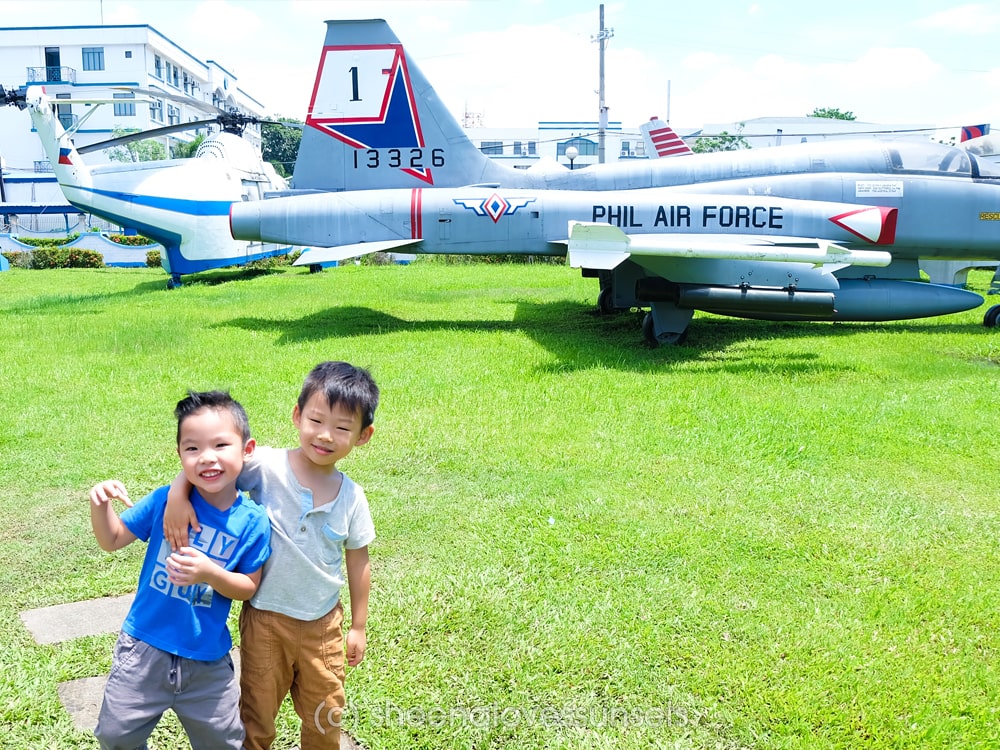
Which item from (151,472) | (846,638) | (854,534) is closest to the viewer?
(846,638)

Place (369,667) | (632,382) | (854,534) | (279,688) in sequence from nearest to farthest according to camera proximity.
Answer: (279,688)
(369,667)
(854,534)
(632,382)

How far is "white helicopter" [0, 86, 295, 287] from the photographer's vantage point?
703 inches

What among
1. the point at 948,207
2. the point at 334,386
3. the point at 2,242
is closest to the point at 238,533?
the point at 334,386

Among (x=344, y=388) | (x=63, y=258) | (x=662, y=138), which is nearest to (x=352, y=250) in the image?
(x=344, y=388)

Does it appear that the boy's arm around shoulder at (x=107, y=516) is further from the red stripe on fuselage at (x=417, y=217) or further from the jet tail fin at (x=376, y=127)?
the jet tail fin at (x=376, y=127)

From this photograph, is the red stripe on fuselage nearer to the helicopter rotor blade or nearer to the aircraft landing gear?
the aircraft landing gear

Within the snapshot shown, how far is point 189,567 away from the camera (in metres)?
2.04

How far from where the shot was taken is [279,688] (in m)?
2.36

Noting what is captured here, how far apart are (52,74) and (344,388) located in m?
83.6

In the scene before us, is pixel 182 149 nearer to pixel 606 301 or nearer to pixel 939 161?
pixel 606 301

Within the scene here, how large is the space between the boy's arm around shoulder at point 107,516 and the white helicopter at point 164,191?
52.4 ft

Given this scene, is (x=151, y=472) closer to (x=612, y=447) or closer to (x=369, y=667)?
(x=369, y=667)

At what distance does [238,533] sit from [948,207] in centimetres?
1221

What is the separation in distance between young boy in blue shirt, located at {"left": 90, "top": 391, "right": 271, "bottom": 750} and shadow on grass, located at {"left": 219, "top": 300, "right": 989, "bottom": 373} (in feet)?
22.7
